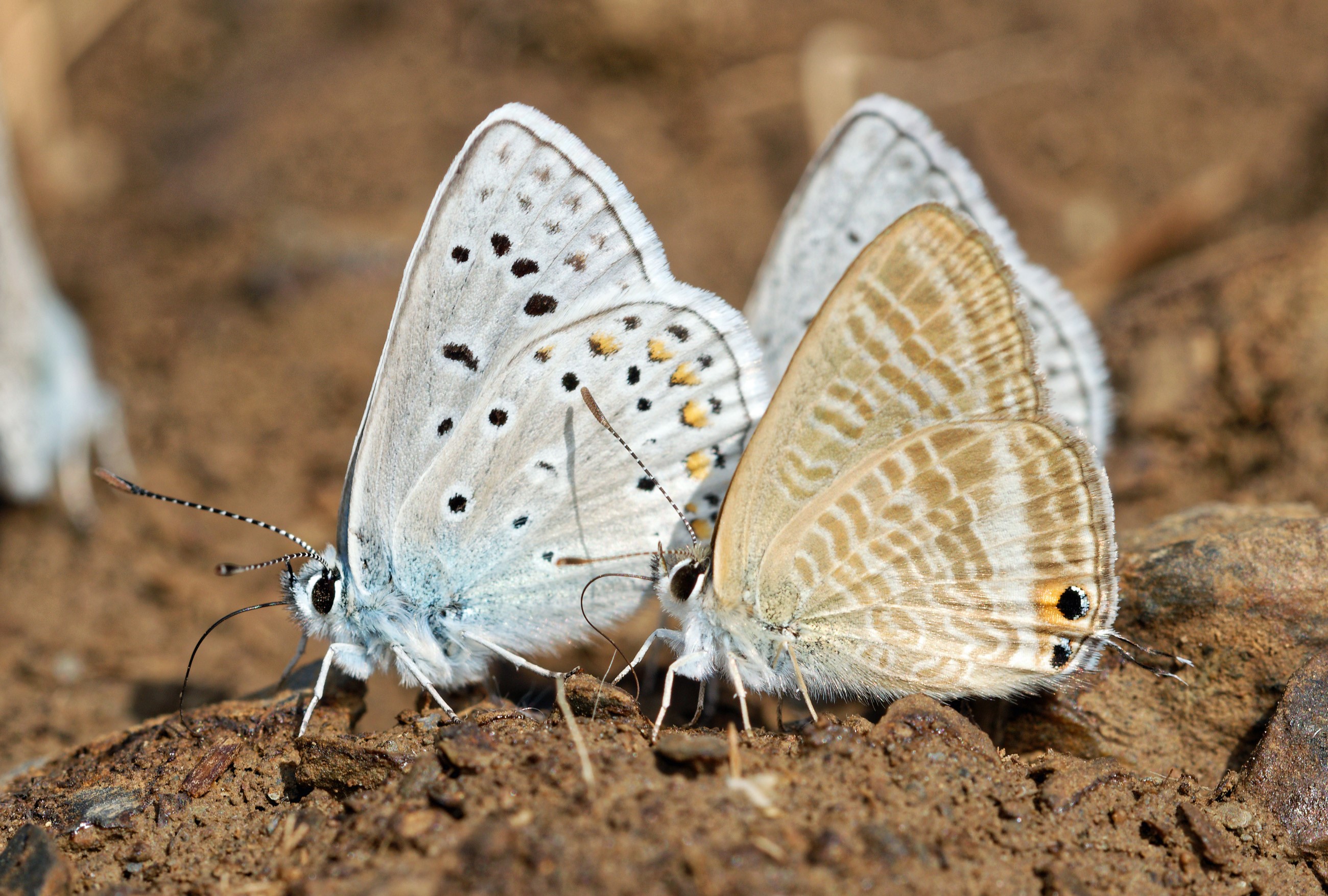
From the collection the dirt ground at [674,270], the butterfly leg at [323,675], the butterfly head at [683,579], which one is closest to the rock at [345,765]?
the dirt ground at [674,270]

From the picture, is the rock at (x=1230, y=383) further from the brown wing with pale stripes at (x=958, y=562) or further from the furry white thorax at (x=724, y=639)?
the furry white thorax at (x=724, y=639)

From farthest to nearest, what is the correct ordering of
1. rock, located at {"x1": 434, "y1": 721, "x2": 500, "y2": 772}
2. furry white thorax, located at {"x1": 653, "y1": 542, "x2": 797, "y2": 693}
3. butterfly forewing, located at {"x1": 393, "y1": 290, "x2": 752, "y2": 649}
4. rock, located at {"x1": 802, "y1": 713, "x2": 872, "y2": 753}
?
butterfly forewing, located at {"x1": 393, "y1": 290, "x2": 752, "y2": 649}, furry white thorax, located at {"x1": 653, "y1": 542, "x2": 797, "y2": 693}, rock, located at {"x1": 802, "y1": 713, "x2": 872, "y2": 753}, rock, located at {"x1": 434, "y1": 721, "x2": 500, "y2": 772}

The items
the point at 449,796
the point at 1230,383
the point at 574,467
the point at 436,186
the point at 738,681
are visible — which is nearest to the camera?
the point at 449,796

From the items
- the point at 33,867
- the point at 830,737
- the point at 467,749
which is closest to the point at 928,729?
the point at 830,737

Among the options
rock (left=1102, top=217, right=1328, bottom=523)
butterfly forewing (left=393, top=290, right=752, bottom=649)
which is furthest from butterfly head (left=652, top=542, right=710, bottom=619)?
rock (left=1102, top=217, right=1328, bottom=523)

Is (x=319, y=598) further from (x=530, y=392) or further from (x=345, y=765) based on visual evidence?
(x=530, y=392)

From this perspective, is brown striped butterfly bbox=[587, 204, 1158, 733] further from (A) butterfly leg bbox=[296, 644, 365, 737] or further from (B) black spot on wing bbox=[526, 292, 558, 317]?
(A) butterfly leg bbox=[296, 644, 365, 737]

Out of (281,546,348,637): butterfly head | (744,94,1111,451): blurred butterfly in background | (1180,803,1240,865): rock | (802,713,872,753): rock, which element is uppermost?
(744,94,1111,451): blurred butterfly in background

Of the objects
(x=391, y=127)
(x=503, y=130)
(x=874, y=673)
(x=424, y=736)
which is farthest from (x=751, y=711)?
(x=391, y=127)
